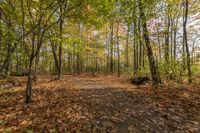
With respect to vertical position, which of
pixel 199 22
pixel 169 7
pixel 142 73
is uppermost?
pixel 199 22

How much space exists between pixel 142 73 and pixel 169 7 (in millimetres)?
5395

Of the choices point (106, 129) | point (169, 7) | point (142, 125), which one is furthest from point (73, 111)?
point (169, 7)

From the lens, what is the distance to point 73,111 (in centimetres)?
581

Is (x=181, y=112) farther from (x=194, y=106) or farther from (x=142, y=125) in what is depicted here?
(x=142, y=125)

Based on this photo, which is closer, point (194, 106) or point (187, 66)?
point (194, 106)

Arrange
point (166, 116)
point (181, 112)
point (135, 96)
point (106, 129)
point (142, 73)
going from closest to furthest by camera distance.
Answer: point (106, 129), point (166, 116), point (181, 112), point (135, 96), point (142, 73)

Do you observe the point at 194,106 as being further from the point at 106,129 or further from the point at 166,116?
the point at 106,129

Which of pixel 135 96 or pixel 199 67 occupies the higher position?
pixel 199 67

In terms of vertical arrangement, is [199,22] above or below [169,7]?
above

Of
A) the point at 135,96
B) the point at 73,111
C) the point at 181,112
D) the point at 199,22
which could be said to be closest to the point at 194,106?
the point at 181,112

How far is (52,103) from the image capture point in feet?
22.3

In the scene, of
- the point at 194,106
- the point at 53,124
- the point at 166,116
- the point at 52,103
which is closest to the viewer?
the point at 53,124

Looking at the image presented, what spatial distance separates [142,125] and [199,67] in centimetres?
626

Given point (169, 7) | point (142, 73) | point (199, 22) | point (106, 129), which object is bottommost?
point (106, 129)
